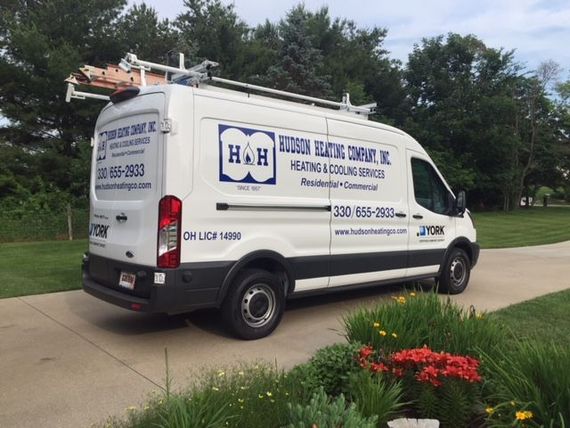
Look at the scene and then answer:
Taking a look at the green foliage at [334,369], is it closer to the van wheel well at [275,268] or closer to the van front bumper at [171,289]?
the van front bumper at [171,289]

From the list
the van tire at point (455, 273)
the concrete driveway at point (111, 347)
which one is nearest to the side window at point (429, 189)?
the van tire at point (455, 273)

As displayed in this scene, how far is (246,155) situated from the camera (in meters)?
5.65

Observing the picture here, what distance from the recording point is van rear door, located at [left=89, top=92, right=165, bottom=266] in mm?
5234

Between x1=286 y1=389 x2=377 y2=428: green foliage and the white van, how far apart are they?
2.60 meters

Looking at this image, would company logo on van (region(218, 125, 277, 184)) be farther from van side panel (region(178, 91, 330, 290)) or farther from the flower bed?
the flower bed

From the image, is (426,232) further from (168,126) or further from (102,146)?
(102,146)

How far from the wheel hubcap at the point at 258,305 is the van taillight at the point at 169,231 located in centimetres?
97

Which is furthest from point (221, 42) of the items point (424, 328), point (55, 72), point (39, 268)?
point (424, 328)

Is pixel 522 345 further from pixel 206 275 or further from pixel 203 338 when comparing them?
pixel 203 338

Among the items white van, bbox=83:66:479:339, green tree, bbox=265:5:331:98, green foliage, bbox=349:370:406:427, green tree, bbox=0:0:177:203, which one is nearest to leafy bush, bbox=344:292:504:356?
green foliage, bbox=349:370:406:427

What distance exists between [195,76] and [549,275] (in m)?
7.90

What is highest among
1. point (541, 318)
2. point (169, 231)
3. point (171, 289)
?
point (169, 231)

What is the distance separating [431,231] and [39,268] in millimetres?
7386

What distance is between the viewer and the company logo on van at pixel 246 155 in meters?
5.47
